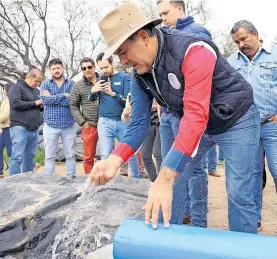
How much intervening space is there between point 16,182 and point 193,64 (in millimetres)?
2779

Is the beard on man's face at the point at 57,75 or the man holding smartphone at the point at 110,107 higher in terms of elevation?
the beard on man's face at the point at 57,75

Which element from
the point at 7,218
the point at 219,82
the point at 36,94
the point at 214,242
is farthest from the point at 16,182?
the point at 214,242

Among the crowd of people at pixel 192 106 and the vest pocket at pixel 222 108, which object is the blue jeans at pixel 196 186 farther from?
the vest pocket at pixel 222 108

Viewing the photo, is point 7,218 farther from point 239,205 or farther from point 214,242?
point 214,242

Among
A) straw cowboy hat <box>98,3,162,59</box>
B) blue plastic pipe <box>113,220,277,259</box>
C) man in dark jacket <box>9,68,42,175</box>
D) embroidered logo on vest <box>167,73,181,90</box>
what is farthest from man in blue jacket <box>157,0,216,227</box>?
man in dark jacket <box>9,68,42,175</box>

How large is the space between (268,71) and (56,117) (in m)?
2.77

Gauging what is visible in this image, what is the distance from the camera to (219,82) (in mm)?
2098

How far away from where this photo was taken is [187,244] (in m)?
1.63

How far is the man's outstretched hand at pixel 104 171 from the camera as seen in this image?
211 centimetres

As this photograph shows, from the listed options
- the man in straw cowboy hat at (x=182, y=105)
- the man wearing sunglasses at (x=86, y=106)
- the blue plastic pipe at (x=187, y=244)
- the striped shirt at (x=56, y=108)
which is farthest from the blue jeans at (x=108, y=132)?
the blue plastic pipe at (x=187, y=244)

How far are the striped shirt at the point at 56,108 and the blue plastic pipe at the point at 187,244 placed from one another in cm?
367

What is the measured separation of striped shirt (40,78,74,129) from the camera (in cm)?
529

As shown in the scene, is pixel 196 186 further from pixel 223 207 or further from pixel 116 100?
pixel 116 100

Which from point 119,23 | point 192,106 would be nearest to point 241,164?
point 192,106
